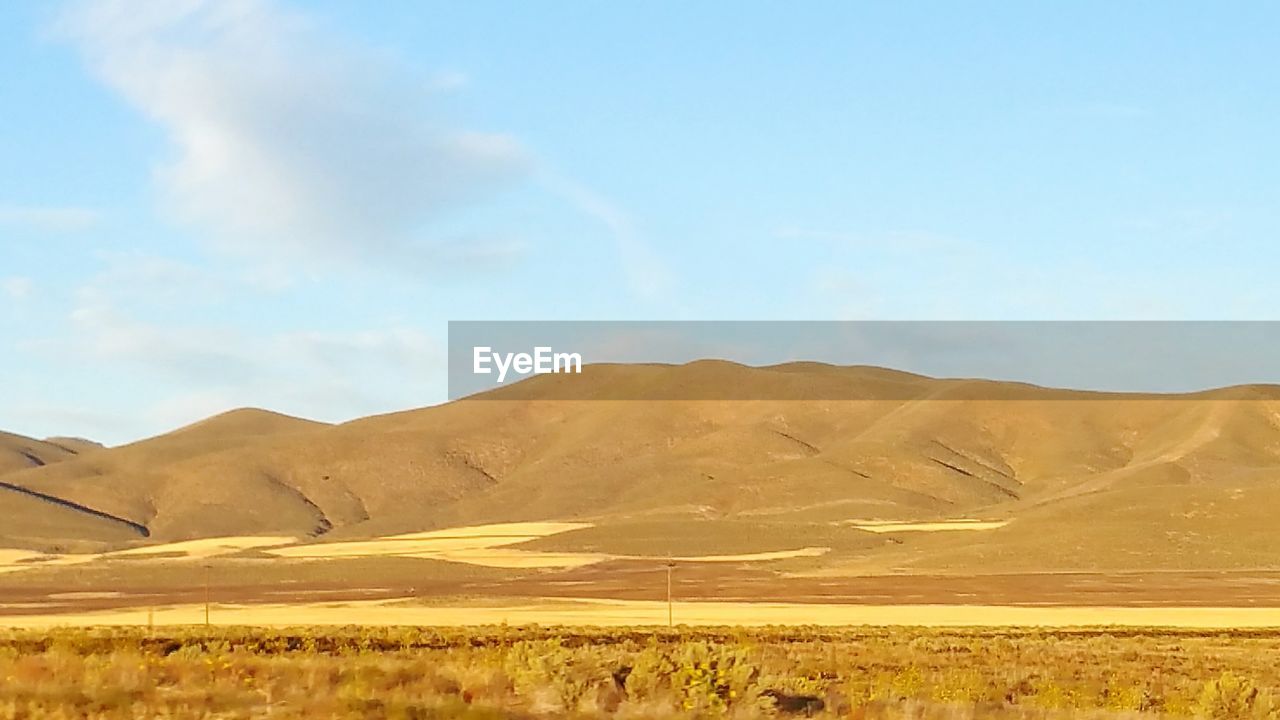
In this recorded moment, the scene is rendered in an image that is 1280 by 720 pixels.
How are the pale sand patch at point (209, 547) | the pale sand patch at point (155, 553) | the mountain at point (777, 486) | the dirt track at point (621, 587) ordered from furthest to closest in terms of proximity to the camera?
the mountain at point (777, 486)
the pale sand patch at point (209, 547)
the pale sand patch at point (155, 553)
the dirt track at point (621, 587)

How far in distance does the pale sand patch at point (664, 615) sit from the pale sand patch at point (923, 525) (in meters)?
58.3

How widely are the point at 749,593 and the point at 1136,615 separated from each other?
1881 centimetres

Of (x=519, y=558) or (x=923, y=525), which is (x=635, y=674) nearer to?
(x=519, y=558)

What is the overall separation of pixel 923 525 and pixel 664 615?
76.9m

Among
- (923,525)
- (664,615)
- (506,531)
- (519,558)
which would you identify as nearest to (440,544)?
(506,531)

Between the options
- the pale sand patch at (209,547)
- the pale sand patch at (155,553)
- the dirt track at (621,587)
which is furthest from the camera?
the pale sand patch at (209,547)

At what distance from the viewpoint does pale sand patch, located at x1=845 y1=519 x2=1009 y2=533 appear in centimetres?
11538

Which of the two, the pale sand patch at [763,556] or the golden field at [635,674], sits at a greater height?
the pale sand patch at [763,556]

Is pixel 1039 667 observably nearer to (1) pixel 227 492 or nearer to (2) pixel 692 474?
(2) pixel 692 474

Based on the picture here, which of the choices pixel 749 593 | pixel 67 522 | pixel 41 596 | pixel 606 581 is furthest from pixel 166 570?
pixel 67 522

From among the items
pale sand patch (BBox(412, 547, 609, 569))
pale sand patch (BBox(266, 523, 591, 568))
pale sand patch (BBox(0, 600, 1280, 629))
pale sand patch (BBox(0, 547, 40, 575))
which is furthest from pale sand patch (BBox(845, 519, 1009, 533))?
pale sand patch (BBox(0, 547, 40, 575))

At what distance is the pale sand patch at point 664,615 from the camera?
44.7 meters

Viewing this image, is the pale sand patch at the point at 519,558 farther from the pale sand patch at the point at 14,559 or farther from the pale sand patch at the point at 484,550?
the pale sand patch at the point at 14,559

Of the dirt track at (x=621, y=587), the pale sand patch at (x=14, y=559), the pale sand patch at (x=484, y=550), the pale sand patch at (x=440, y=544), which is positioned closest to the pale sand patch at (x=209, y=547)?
the pale sand patch at (x=484, y=550)
